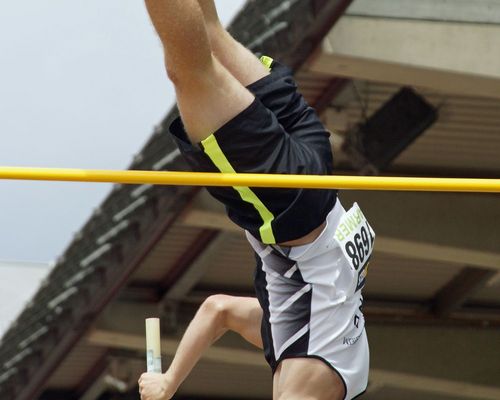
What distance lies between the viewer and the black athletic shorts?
5375mm

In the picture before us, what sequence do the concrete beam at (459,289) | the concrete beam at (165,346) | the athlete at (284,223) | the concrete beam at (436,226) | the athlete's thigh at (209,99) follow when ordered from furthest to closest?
1. the concrete beam at (459,289)
2. the concrete beam at (165,346)
3. the concrete beam at (436,226)
4. the athlete at (284,223)
5. the athlete's thigh at (209,99)

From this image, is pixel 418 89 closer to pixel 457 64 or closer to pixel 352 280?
pixel 457 64

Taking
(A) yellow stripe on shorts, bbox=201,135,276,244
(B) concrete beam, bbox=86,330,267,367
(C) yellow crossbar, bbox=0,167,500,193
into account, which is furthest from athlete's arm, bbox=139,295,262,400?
(B) concrete beam, bbox=86,330,267,367

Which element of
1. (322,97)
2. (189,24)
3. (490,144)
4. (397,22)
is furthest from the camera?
(490,144)

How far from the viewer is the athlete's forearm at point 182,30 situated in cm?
509

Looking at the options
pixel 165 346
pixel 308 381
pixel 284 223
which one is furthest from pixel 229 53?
pixel 165 346

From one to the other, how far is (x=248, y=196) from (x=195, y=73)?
491mm

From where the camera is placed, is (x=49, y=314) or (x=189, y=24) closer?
(x=189, y=24)

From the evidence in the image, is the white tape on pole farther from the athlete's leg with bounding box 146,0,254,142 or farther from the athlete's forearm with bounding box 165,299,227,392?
the athlete's leg with bounding box 146,0,254,142

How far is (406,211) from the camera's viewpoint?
14789 mm

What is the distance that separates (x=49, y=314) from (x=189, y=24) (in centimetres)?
1172

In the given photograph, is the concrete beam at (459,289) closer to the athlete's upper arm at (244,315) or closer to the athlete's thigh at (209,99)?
the athlete's upper arm at (244,315)

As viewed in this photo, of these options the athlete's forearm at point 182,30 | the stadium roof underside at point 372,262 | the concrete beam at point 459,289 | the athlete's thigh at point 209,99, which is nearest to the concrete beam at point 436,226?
the stadium roof underside at point 372,262

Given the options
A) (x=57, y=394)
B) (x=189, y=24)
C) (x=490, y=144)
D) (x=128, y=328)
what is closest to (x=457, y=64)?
(x=490, y=144)
